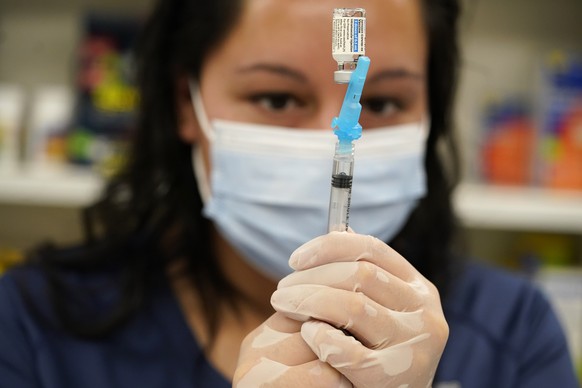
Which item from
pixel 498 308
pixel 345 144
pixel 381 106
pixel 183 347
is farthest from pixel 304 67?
pixel 498 308

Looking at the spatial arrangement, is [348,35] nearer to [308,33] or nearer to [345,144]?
[345,144]

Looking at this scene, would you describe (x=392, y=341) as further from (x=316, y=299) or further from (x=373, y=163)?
(x=373, y=163)

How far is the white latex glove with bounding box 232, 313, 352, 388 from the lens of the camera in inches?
21.5

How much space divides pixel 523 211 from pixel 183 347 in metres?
0.93

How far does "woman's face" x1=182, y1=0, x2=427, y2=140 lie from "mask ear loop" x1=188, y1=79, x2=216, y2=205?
0.01m

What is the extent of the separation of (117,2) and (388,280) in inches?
59.6

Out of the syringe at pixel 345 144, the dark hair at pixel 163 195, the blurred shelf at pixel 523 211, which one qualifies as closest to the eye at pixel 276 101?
the dark hair at pixel 163 195

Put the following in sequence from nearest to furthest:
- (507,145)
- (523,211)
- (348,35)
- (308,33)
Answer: (348,35), (308,33), (523,211), (507,145)

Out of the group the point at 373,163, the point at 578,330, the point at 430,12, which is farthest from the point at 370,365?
the point at 578,330

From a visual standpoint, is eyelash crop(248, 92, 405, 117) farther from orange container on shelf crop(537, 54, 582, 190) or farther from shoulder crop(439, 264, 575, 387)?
orange container on shelf crop(537, 54, 582, 190)

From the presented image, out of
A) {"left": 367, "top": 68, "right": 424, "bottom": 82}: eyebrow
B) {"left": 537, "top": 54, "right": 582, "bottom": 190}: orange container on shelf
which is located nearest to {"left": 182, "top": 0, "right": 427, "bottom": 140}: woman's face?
{"left": 367, "top": 68, "right": 424, "bottom": 82}: eyebrow

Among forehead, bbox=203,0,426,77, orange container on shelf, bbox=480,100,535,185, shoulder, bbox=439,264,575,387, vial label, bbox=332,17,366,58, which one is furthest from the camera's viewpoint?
orange container on shelf, bbox=480,100,535,185

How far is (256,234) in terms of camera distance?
34.4 inches

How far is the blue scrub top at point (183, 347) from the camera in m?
0.92
